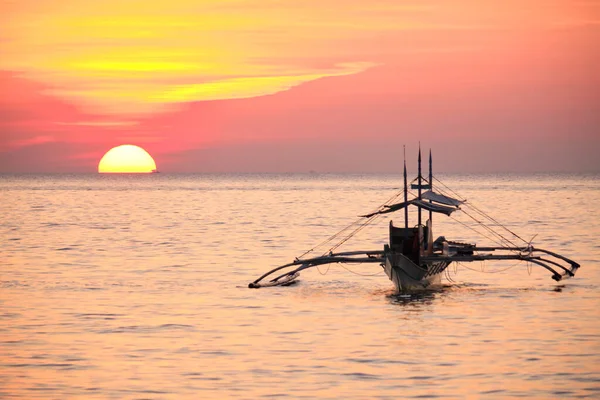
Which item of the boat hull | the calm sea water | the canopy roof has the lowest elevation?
the calm sea water

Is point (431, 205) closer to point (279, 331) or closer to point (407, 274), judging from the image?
point (407, 274)

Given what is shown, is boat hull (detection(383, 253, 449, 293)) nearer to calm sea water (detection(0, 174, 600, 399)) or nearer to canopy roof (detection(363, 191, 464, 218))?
calm sea water (detection(0, 174, 600, 399))

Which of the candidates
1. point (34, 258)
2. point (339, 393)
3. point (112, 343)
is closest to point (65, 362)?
point (112, 343)

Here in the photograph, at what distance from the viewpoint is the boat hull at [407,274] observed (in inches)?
1615

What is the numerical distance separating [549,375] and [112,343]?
12117 millimetres

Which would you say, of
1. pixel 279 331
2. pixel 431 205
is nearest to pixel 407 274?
pixel 431 205

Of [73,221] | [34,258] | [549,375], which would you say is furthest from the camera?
[73,221]

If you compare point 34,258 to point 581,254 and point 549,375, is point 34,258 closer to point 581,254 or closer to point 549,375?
point 581,254

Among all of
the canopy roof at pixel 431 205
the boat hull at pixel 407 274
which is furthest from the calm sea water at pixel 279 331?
the canopy roof at pixel 431 205

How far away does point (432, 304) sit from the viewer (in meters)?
38.9

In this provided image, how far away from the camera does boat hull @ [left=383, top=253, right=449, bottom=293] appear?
4103cm

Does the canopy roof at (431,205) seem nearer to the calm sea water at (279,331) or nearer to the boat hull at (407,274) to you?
the boat hull at (407,274)

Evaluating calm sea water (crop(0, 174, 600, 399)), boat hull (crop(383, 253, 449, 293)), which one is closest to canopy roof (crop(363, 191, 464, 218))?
boat hull (crop(383, 253, 449, 293))

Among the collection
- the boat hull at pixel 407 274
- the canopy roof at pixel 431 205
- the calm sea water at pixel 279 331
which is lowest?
the calm sea water at pixel 279 331
